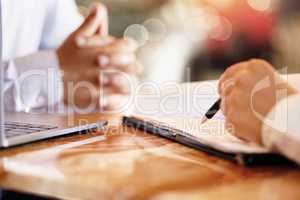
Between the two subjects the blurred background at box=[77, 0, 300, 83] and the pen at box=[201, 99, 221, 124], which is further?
the blurred background at box=[77, 0, 300, 83]

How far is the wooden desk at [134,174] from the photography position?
1.38 feet

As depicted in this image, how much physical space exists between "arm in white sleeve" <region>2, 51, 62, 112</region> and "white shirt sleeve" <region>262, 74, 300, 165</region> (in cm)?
72

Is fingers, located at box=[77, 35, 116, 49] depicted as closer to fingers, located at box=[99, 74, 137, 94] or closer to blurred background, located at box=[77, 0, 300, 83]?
fingers, located at box=[99, 74, 137, 94]

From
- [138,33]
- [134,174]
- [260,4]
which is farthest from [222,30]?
[134,174]

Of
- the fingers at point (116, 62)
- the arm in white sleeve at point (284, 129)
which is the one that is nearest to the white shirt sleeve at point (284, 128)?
the arm in white sleeve at point (284, 129)

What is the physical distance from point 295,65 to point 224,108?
5.31 feet

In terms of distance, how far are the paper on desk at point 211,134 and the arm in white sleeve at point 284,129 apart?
2 centimetres

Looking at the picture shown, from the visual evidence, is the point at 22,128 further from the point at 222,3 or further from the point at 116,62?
the point at 222,3

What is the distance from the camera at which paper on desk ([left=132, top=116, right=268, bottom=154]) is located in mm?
527

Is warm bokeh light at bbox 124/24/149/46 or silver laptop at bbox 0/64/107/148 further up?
warm bokeh light at bbox 124/24/149/46

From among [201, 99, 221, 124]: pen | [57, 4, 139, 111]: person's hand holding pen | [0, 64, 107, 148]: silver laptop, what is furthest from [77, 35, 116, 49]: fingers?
[201, 99, 221, 124]: pen

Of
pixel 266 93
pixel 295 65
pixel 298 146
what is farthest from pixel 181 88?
pixel 295 65

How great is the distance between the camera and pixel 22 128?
69 centimetres

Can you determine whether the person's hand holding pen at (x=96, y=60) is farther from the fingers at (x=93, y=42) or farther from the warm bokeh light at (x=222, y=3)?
the warm bokeh light at (x=222, y=3)
